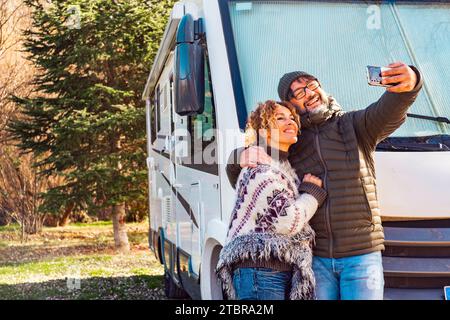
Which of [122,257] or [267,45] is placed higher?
[267,45]

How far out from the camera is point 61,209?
16.2 metres

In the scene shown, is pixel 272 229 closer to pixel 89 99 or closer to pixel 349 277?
pixel 349 277

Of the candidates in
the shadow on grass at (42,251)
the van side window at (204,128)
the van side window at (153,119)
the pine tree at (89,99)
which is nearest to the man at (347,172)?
the van side window at (204,128)

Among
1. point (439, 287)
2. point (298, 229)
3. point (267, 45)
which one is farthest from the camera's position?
point (267, 45)

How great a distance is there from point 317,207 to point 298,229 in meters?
0.17

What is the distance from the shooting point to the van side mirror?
4.13 m

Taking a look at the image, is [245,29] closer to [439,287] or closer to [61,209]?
[439,287]

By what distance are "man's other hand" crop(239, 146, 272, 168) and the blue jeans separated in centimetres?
49

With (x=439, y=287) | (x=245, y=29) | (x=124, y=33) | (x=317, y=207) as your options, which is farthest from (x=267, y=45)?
(x=124, y=33)

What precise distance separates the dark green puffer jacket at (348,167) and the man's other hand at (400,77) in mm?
47

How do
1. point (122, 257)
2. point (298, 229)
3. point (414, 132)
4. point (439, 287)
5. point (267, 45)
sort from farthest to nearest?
1. point (122, 257)
2. point (267, 45)
3. point (414, 132)
4. point (439, 287)
5. point (298, 229)

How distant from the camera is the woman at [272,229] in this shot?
3023 millimetres

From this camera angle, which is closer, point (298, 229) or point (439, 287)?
point (298, 229)

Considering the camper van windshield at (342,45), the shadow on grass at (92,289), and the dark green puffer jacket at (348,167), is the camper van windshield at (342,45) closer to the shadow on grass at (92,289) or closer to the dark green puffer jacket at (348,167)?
the dark green puffer jacket at (348,167)
